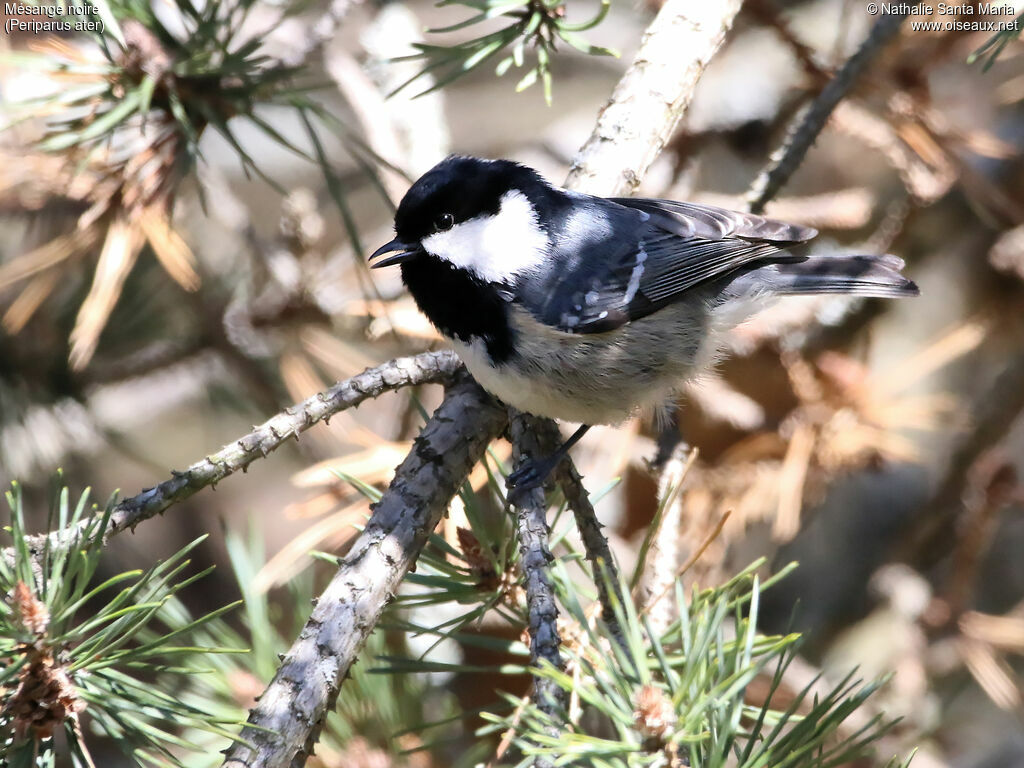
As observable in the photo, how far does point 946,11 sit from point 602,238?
2.90ft

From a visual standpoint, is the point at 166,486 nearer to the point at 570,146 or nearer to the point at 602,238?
the point at 602,238

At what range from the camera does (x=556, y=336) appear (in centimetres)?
142

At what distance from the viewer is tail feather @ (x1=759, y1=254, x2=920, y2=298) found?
1.54 m

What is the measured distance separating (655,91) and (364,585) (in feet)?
2.80

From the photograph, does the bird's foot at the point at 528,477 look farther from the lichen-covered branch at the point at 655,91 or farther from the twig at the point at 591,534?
the lichen-covered branch at the point at 655,91

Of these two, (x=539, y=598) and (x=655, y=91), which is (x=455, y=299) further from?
(x=539, y=598)

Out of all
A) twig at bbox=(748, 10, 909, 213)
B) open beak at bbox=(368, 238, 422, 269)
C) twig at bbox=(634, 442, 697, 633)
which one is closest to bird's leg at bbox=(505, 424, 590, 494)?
twig at bbox=(634, 442, 697, 633)

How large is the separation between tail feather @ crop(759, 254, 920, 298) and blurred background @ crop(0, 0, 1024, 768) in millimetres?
180

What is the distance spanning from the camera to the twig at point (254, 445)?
83cm

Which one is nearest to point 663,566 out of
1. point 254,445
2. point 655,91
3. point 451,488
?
point 451,488

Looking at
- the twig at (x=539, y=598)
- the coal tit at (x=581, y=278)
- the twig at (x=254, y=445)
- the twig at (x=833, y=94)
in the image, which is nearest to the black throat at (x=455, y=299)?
the coal tit at (x=581, y=278)

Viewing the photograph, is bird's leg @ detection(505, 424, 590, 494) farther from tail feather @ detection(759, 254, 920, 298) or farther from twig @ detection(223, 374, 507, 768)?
tail feather @ detection(759, 254, 920, 298)

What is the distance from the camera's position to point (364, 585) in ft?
3.06

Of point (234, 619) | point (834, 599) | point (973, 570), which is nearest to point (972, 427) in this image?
point (973, 570)
